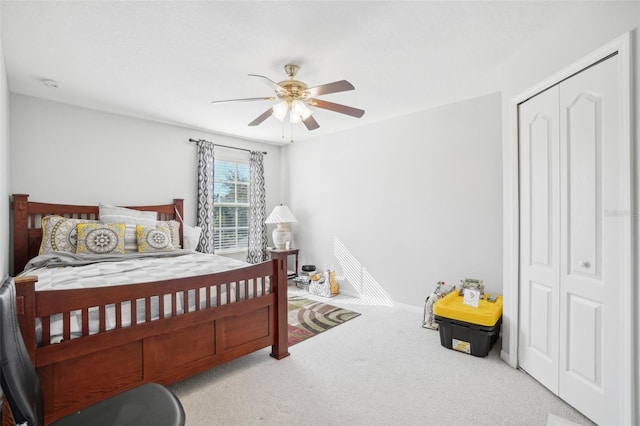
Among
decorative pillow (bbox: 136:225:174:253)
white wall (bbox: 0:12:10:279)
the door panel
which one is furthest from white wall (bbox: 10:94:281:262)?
the door panel

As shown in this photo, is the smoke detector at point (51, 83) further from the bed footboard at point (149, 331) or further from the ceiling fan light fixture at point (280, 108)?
the bed footboard at point (149, 331)

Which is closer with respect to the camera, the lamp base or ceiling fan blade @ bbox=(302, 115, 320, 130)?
ceiling fan blade @ bbox=(302, 115, 320, 130)

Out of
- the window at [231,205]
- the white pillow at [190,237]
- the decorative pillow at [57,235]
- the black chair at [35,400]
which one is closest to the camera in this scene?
the black chair at [35,400]

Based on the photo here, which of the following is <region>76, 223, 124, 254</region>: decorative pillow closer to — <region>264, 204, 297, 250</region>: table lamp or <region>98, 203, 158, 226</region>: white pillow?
<region>98, 203, 158, 226</region>: white pillow

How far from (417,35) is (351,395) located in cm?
246

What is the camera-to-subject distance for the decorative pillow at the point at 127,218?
321cm

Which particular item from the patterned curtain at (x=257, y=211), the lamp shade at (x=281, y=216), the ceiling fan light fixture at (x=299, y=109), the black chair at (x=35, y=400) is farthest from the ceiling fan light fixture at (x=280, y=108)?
the patterned curtain at (x=257, y=211)

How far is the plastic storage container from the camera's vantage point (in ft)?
8.22

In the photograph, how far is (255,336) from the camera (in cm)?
241

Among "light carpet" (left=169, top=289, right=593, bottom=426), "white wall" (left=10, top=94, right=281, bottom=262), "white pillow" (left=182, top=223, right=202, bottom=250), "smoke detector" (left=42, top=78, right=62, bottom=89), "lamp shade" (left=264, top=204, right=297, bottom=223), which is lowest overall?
"light carpet" (left=169, top=289, right=593, bottom=426)

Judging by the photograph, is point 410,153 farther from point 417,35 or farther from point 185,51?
point 185,51

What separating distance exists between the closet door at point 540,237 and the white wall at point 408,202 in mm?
811

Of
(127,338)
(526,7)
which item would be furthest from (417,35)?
(127,338)

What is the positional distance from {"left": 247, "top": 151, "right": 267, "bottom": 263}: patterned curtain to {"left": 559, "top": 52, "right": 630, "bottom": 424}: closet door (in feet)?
13.3
